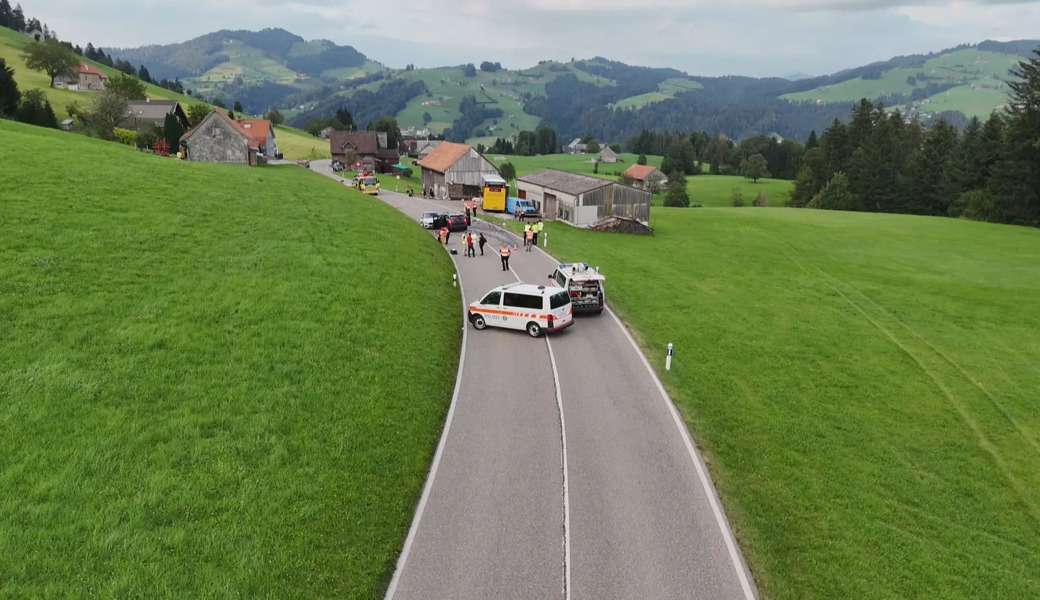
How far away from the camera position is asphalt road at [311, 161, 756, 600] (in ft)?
37.8

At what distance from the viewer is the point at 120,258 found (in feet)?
72.2

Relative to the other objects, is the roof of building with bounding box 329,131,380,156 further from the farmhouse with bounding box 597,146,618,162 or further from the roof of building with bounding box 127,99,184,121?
the farmhouse with bounding box 597,146,618,162

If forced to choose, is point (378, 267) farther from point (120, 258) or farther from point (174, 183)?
point (174, 183)

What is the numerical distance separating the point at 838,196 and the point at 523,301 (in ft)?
266

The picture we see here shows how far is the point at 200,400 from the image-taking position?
1509 cm

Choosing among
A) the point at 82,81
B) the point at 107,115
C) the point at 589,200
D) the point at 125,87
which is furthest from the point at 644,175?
the point at 82,81

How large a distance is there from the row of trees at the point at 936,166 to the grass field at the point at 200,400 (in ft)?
239

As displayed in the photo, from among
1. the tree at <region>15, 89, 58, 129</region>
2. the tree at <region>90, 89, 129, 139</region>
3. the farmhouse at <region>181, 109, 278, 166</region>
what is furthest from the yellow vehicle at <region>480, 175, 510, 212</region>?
the tree at <region>90, 89, 129, 139</region>

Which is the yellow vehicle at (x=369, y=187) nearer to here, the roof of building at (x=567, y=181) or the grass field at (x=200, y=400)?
the roof of building at (x=567, y=181)

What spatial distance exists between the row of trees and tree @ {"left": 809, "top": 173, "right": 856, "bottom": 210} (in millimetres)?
133

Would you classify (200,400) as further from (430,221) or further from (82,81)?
(82,81)

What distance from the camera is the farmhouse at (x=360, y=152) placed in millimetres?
98981

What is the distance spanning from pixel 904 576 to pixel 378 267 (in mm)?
22128

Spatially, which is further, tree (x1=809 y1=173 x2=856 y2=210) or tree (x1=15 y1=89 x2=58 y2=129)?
tree (x1=809 y1=173 x2=856 y2=210)
